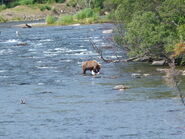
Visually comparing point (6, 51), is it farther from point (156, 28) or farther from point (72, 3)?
point (72, 3)

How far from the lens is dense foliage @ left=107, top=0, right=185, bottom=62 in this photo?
44.3 metres

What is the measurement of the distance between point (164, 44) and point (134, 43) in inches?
91.6

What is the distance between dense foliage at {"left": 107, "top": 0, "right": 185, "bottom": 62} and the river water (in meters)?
1.45

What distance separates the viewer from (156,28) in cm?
4562

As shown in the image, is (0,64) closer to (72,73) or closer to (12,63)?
(12,63)

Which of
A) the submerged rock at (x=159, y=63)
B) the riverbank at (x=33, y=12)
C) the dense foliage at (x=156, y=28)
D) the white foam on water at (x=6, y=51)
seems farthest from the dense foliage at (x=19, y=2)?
the submerged rock at (x=159, y=63)

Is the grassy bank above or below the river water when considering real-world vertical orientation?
below

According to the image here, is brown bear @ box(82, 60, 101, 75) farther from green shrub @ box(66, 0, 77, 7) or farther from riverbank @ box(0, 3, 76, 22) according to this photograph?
green shrub @ box(66, 0, 77, 7)

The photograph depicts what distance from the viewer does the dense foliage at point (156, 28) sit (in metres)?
44.3

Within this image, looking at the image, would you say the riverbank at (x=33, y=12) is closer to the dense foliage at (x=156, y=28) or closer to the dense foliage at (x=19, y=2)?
the dense foliage at (x=19, y=2)

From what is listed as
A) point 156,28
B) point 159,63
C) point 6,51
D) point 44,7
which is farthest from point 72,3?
point 156,28

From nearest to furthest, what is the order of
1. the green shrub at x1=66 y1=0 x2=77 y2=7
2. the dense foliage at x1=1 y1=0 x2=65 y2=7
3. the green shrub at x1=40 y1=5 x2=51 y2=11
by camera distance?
the green shrub at x1=40 y1=5 x2=51 y2=11 < the dense foliage at x1=1 y1=0 x2=65 y2=7 < the green shrub at x1=66 y1=0 x2=77 y2=7

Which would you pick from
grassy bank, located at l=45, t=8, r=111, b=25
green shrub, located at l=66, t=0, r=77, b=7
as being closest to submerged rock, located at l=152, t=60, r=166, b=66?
grassy bank, located at l=45, t=8, r=111, b=25

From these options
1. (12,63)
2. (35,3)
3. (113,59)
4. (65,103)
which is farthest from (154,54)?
(35,3)
